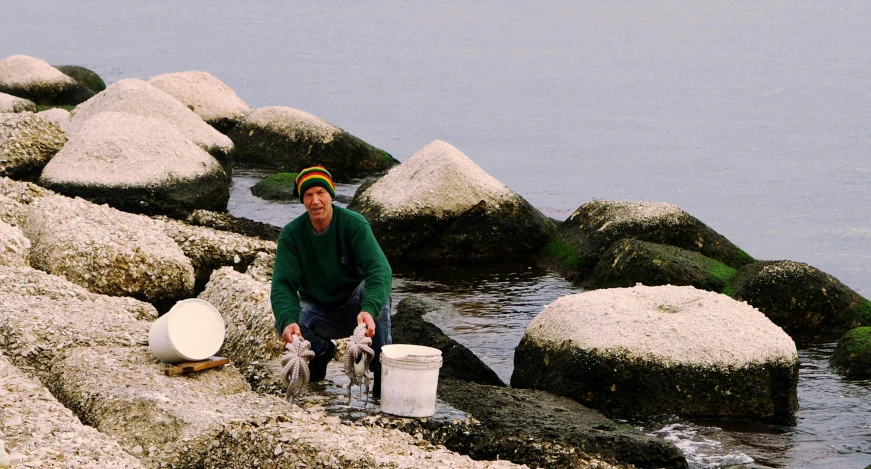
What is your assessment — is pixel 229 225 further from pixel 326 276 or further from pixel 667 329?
pixel 326 276

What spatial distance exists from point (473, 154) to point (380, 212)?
57.6ft

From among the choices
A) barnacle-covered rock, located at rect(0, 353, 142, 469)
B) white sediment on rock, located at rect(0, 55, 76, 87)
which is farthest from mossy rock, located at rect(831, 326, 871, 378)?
white sediment on rock, located at rect(0, 55, 76, 87)

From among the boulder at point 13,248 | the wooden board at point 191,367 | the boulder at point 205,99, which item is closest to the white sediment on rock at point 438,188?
the boulder at point 13,248

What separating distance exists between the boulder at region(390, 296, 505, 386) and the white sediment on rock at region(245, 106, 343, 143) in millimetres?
14185

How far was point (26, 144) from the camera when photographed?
18531mm

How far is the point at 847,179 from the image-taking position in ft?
96.7

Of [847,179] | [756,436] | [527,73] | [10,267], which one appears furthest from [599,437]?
[527,73]

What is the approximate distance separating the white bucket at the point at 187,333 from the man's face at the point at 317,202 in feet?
4.56

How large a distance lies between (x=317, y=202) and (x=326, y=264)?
52cm

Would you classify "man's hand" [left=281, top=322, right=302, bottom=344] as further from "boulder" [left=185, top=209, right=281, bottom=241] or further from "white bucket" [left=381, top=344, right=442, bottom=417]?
"boulder" [left=185, top=209, right=281, bottom=241]

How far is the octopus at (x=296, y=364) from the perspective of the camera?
307 inches

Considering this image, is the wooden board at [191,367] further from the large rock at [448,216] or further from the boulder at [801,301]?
the large rock at [448,216]

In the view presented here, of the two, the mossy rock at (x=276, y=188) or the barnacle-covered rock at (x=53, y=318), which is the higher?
the mossy rock at (x=276, y=188)

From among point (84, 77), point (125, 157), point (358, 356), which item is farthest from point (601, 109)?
point (358, 356)
